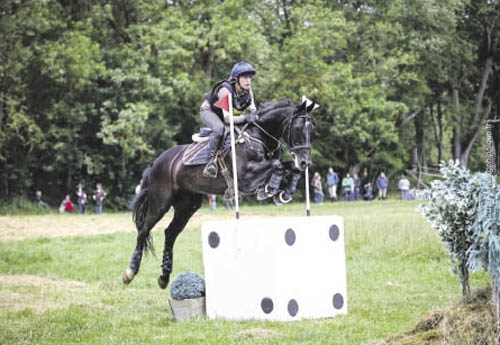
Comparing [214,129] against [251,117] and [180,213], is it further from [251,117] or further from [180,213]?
[180,213]

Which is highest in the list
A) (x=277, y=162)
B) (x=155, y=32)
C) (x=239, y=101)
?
(x=155, y=32)

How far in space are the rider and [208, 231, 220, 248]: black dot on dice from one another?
51.4 inches

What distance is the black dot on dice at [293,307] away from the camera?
768 centimetres

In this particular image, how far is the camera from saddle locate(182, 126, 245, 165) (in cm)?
913

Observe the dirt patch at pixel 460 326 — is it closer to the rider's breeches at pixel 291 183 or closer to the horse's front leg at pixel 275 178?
the horse's front leg at pixel 275 178

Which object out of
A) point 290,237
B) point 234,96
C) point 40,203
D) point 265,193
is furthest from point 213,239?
point 40,203

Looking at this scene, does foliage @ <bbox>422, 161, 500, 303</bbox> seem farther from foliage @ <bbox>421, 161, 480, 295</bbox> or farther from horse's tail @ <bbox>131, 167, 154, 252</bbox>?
horse's tail @ <bbox>131, 167, 154, 252</bbox>

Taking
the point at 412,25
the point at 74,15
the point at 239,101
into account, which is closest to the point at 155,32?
the point at 74,15

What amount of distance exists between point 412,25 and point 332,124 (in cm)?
693

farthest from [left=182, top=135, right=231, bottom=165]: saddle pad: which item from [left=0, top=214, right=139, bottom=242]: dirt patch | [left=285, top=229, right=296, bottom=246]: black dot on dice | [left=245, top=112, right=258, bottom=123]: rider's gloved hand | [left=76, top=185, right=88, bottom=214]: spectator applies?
[left=76, top=185, right=88, bottom=214]: spectator

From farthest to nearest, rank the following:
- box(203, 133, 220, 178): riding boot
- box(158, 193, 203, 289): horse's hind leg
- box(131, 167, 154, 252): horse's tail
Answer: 1. box(131, 167, 154, 252): horse's tail
2. box(158, 193, 203, 289): horse's hind leg
3. box(203, 133, 220, 178): riding boot

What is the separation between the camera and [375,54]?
128 ft

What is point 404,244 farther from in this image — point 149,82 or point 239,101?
point 149,82

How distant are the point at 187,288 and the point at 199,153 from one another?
197 cm
